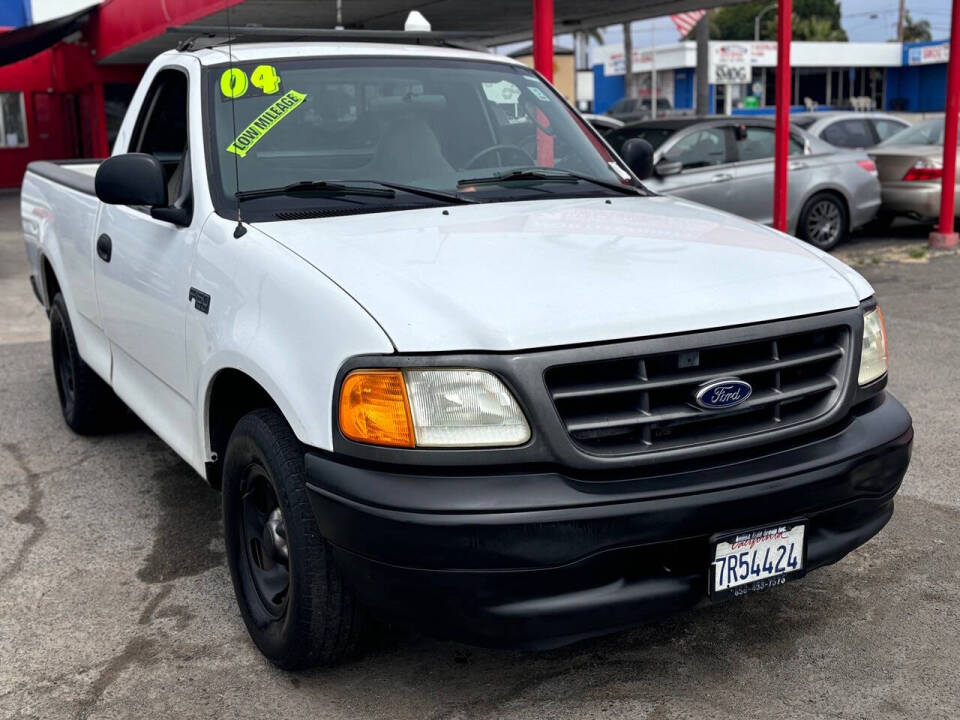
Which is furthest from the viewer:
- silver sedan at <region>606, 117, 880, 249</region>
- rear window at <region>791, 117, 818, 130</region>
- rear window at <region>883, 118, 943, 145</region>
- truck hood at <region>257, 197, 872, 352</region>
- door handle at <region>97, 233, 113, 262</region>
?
rear window at <region>791, 117, 818, 130</region>

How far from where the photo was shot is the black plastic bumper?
8.53 feet

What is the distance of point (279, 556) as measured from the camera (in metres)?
3.21

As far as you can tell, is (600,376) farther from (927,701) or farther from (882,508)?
(927,701)

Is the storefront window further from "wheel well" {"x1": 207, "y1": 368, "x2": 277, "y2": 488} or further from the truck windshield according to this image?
"wheel well" {"x1": 207, "y1": 368, "x2": 277, "y2": 488}

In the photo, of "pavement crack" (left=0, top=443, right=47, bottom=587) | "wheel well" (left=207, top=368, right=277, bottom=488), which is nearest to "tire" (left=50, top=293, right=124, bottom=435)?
"pavement crack" (left=0, top=443, right=47, bottom=587)

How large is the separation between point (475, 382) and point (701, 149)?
8.82 metres

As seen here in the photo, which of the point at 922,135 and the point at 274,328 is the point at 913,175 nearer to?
the point at 922,135

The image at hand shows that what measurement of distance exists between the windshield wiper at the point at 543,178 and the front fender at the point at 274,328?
37.7 inches

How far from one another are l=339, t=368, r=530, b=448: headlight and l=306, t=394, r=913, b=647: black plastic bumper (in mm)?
94

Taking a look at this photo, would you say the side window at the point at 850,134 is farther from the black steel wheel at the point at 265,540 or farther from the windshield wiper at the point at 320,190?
the black steel wheel at the point at 265,540

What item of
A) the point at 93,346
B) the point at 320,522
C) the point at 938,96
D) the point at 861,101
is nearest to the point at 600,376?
the point at 320,522

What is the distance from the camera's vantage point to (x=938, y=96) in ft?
195

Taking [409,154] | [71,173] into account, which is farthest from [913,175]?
[409,154]

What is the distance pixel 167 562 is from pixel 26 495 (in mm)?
1167
